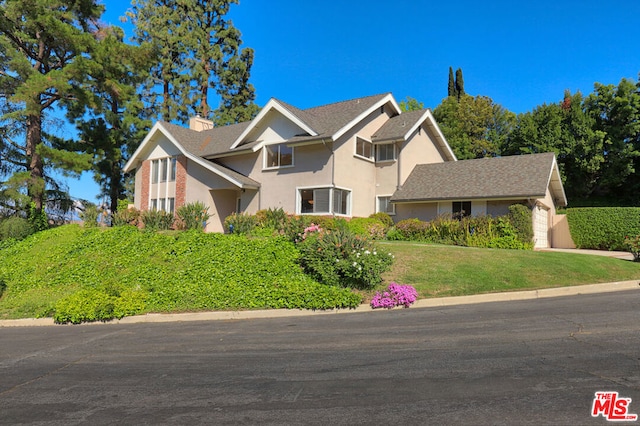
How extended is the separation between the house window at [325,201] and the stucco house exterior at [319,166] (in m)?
0.05

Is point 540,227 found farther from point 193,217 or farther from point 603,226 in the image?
point 193,217

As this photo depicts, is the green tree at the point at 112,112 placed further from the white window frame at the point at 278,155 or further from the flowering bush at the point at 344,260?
the flowering bush at the point at 344,260

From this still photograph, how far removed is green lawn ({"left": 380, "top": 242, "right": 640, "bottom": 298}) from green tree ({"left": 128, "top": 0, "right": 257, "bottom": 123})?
109 feet

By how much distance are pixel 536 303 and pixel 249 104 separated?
39773mm

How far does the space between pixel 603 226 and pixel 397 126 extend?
12.0m

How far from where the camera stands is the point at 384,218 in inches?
906

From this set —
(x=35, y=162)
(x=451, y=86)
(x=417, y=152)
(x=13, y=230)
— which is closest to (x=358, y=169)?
(x=417, y=152)

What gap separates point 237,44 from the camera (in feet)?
144

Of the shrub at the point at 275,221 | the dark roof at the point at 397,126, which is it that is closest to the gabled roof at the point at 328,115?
the dark roof at the point at 397,126

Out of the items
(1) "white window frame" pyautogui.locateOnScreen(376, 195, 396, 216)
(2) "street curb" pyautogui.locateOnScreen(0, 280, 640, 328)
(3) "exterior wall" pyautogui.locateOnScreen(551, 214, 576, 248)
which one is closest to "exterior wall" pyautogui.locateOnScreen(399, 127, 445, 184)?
(1) "white window frame" pyautogui.locateOnScreen(376, 195, 396, 216)

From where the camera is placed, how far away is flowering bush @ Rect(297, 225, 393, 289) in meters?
10.8

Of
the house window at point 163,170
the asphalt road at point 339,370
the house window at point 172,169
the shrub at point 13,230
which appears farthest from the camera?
the house window at point 163,170

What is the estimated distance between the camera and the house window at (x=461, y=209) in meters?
22.0

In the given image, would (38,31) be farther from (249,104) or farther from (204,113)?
(249,104)
